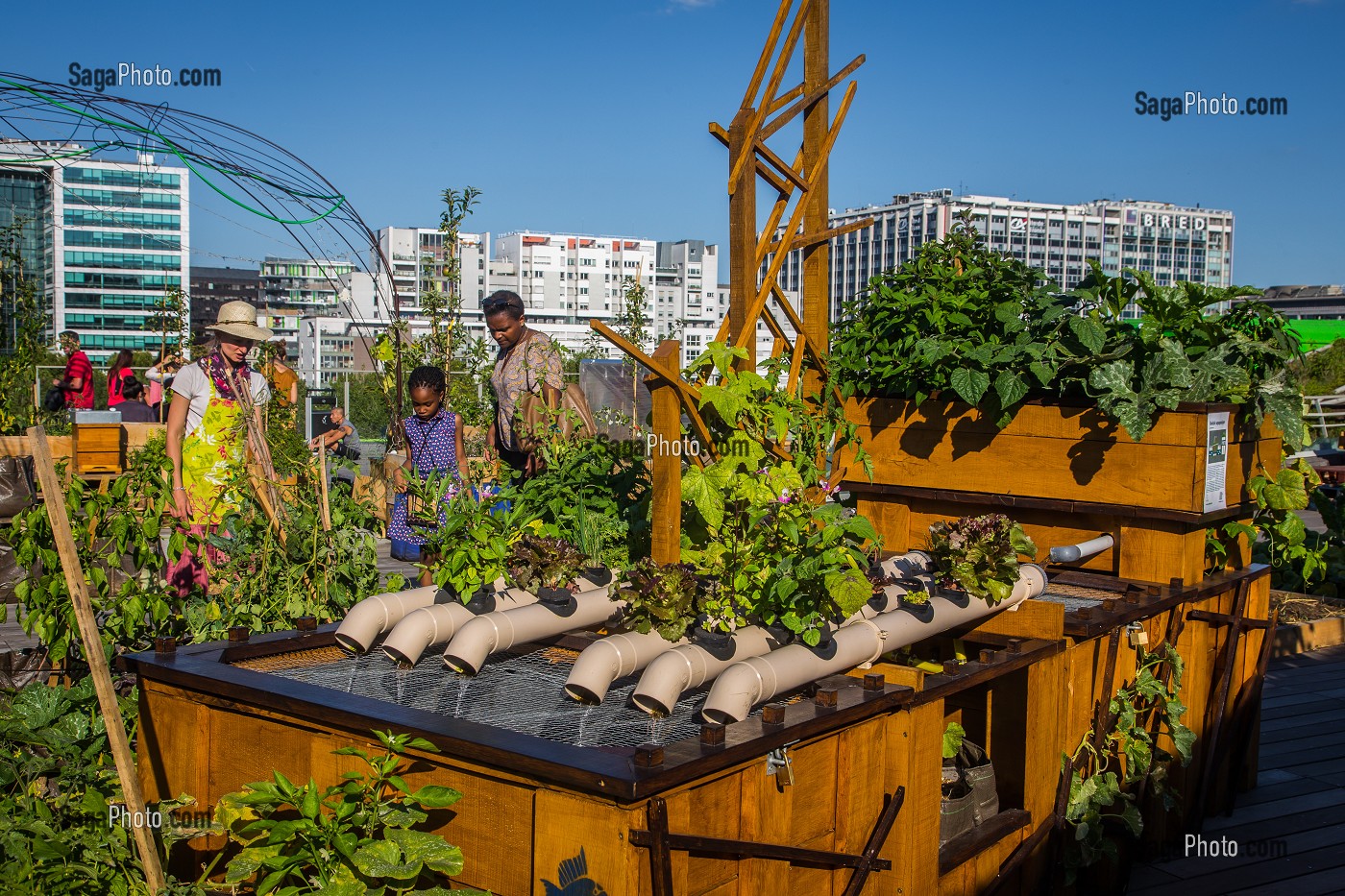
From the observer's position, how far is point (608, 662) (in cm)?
285

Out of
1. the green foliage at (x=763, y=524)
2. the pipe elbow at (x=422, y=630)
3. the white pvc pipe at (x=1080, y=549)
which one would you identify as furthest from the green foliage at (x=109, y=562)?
the white pvc pipe at (x=1080, y=549)

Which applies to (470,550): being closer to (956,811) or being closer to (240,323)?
(956,811)

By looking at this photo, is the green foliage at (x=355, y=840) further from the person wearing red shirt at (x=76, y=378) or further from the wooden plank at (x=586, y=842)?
the person wearing red shirt at (x=76, y=378)

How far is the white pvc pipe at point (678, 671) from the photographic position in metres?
2.68

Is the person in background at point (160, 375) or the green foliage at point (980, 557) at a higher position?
the person in background at point (160, 375)

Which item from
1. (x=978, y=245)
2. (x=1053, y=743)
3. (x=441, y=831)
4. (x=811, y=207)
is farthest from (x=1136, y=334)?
(x=441, y=831)

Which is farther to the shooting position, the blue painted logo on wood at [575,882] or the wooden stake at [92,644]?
the wooden stake at [92,644]

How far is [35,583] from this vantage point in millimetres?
3895

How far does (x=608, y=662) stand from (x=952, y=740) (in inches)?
48.9

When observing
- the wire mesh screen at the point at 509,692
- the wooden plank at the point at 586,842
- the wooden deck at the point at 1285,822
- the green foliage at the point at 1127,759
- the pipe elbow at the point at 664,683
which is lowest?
the wooden deck at the point at 1285,822

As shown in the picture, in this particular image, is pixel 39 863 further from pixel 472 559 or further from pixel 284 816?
pixel 472 559

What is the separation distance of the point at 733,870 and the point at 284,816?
3.16 feet

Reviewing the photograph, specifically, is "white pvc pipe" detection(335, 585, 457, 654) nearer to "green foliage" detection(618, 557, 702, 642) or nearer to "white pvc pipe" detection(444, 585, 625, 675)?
"white pvc pipe" detection(444, 585, 625, 675)

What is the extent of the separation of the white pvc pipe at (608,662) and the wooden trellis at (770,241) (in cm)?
41
